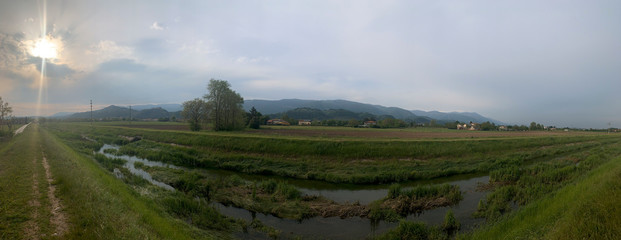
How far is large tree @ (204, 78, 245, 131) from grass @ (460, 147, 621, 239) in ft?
167

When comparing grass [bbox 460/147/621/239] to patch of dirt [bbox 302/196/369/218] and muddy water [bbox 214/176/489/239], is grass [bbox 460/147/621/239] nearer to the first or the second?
muddy water [bbox 214/176/489/239]

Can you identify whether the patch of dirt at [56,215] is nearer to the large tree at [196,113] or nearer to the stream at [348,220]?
the stream at [348,220]

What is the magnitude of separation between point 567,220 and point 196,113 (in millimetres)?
58734

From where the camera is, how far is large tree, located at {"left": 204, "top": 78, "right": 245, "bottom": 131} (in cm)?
5134

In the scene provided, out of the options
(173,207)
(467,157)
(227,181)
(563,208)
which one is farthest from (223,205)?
(467,157)

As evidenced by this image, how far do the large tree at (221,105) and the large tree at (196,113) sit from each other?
2395mm

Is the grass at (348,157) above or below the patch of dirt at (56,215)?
below

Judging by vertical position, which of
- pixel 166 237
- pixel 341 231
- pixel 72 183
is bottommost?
pixel 341 231

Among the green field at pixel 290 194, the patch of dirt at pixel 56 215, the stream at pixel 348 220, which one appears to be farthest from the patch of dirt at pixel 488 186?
the patch of dirt at pixel 56 215

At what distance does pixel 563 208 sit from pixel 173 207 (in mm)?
16042

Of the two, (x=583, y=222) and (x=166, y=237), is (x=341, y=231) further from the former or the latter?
(x=583, y=222)

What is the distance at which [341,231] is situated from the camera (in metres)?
9.66

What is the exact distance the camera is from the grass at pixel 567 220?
5534 millimetres

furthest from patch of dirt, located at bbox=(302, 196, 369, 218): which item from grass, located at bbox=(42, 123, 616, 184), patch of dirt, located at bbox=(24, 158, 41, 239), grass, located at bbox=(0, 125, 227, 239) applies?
patch of dirt, located at bbox=(24, 158, 41, 239)
